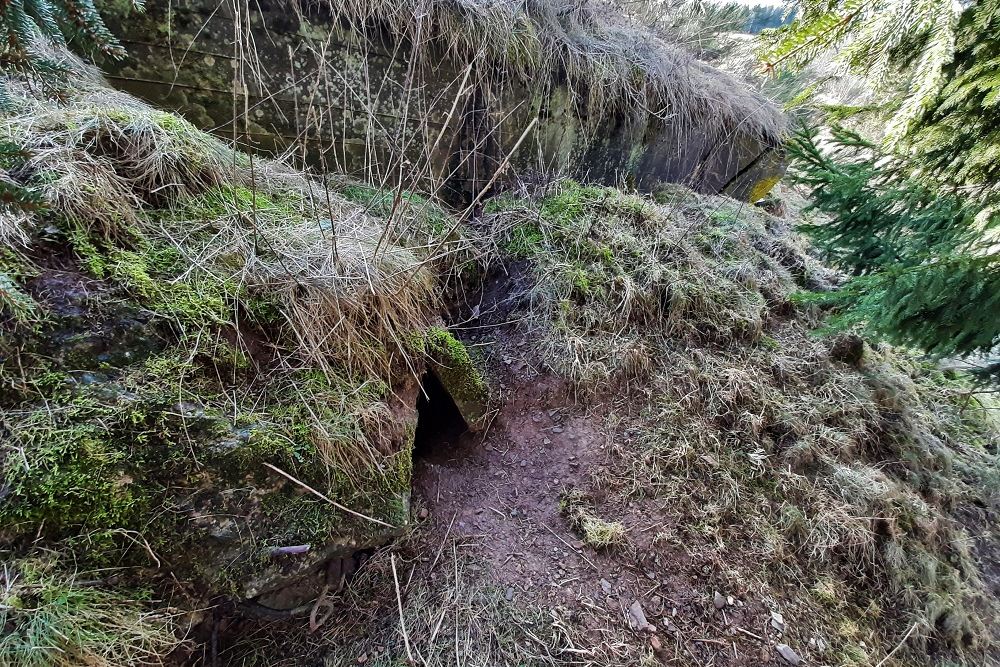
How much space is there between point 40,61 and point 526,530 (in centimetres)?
215

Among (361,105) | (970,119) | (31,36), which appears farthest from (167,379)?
(970,119)

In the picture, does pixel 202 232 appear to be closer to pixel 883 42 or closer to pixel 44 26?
pixel 44 26

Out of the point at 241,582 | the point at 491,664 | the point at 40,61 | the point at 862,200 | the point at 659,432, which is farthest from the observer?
the point at 862,200

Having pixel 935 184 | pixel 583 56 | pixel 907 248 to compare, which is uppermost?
pixel 583 56

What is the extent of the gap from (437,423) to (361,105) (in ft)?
7.15

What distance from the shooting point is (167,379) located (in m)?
1.27

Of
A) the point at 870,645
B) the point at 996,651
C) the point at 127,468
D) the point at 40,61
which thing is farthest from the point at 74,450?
the point at 996,651

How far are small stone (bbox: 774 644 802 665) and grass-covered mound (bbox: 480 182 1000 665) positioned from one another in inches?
3.0

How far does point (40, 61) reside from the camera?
0.71 meters

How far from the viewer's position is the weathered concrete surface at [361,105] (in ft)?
6.88

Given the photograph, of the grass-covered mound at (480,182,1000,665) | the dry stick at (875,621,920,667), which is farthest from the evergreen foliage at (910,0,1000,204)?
the dry stick at (875,621,920,667)

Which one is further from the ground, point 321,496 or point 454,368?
point 454,368

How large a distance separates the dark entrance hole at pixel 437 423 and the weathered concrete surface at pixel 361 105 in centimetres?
119

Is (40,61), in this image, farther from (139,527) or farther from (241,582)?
(241,582)
